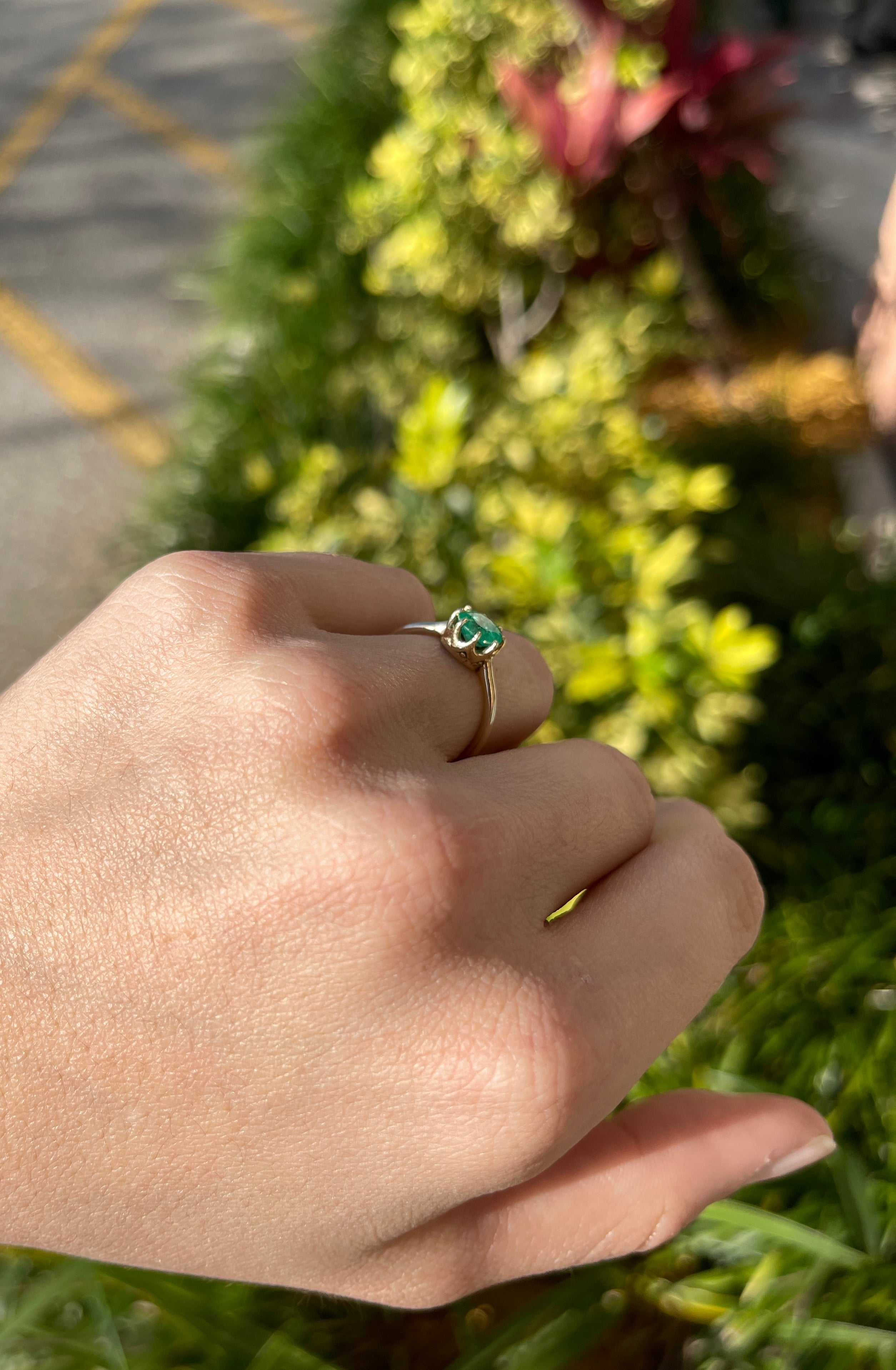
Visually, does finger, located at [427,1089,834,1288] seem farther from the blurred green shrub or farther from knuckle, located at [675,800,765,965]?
the blurred green shrub

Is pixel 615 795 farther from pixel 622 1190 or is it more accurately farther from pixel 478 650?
pixel 622 1190

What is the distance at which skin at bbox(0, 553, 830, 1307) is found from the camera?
3.01ft

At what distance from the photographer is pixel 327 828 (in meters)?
0.97

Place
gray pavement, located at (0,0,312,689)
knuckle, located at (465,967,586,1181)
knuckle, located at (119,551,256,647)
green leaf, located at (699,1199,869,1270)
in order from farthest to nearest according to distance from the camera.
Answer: gray pavement, located at (0,0,312,689), green leaf, located at (699,1199,869,1270), knuckle, located at (119,551,256,647), knuckle, located at (465,967,586,1181)

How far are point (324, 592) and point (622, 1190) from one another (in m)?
0.80

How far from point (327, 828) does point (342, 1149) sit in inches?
12.4

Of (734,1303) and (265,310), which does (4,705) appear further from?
(265,310)

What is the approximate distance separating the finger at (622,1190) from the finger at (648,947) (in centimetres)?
11

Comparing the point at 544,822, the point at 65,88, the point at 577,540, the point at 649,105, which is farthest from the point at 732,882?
the point at 65,88

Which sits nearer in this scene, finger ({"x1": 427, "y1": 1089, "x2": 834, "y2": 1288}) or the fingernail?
finger ({"x1": 427, "y1": 1089, "x2": 834, "y2": 1288})

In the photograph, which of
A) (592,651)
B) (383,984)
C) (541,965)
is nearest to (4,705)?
(383,984)

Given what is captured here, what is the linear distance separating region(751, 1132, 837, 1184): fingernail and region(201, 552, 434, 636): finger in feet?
2.72

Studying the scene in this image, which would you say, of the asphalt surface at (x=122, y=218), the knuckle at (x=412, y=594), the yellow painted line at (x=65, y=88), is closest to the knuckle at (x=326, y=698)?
the knuckle at (x=412, y=594)

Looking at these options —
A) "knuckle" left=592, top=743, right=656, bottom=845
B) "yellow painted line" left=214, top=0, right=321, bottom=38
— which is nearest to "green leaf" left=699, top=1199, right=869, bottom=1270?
"knuckle" left=592, top=743, right=656, bottom=845
